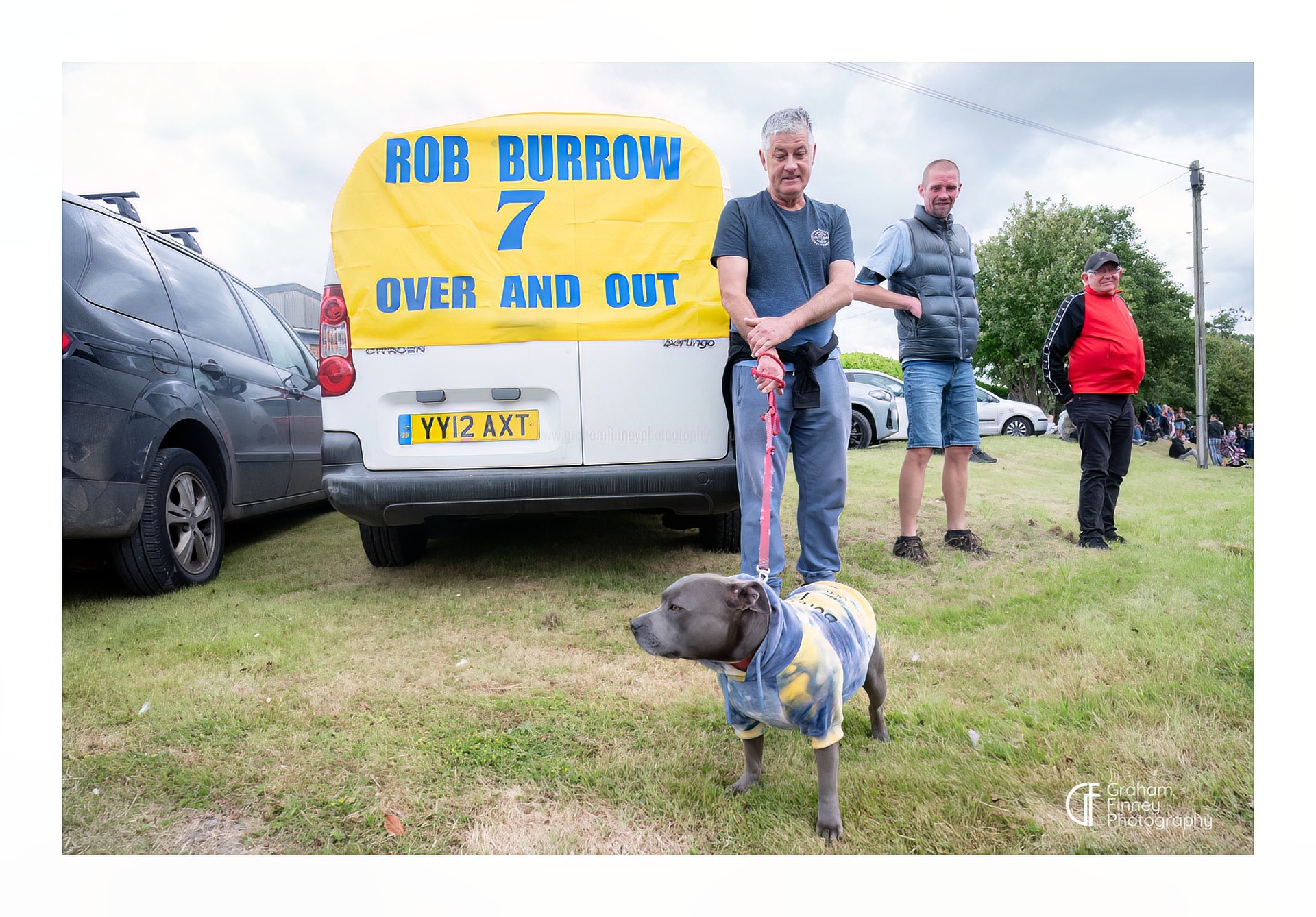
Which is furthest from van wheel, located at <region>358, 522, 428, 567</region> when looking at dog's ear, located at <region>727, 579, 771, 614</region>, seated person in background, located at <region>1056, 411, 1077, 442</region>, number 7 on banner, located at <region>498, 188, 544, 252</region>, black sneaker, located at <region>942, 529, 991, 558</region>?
seated person in background, located at <region>1056, 411, 1077, 442</region>

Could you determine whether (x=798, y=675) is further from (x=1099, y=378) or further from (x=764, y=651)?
(x=1099, y=378)

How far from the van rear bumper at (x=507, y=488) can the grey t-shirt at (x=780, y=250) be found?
0.76 meters

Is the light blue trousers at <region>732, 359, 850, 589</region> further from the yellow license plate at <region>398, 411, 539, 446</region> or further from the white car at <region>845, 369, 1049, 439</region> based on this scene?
the white car at <region>845, 369, 1049, 439</region>

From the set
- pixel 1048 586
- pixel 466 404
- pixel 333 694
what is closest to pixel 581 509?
pixel 466 404

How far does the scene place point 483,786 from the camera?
5.73 feet

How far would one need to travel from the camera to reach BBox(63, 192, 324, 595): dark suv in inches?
106

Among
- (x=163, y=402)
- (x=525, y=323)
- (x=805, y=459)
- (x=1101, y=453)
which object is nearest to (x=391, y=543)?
(x=163, y=402)

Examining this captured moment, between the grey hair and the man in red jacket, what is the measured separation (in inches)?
95.7

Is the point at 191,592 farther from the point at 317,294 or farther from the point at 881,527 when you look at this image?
the point at 881,527

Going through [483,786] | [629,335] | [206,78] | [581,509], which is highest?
[206,78]

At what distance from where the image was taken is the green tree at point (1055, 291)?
9.95ft

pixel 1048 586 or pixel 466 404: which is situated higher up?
pixel 466 404
